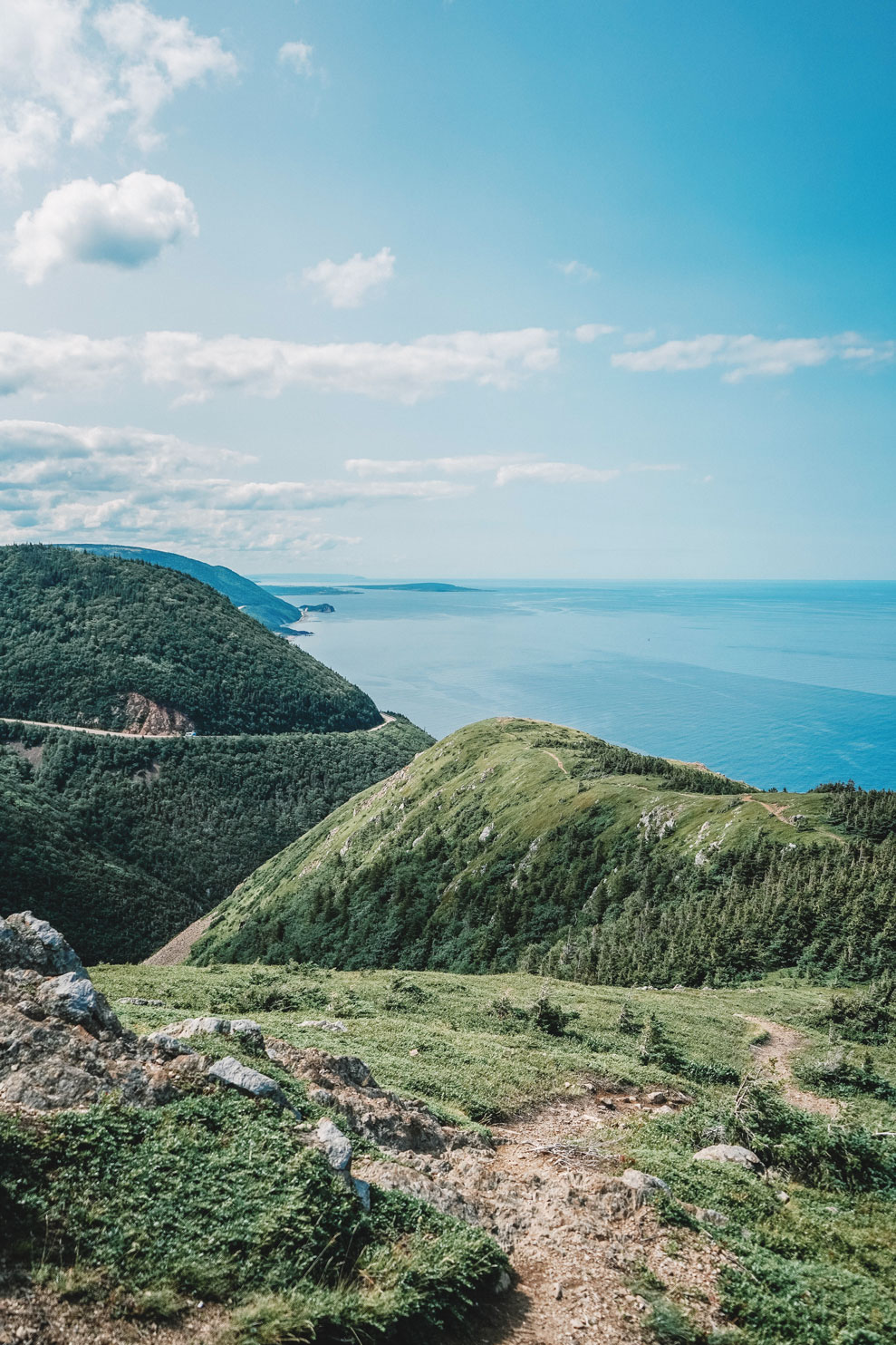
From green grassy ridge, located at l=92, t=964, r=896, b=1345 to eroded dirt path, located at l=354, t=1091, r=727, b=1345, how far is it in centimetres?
33

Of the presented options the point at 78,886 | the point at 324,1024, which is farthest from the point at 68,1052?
the point at 78,886

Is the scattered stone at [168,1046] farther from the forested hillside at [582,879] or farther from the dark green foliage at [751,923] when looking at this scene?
the forested hillside at [582,879]

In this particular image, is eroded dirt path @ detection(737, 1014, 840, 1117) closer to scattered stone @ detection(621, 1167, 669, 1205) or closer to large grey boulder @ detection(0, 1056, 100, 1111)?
scattered stone @ detection(621, 1167, 669, 1205)

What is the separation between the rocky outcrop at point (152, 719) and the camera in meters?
175

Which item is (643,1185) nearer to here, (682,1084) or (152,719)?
(682,1084)

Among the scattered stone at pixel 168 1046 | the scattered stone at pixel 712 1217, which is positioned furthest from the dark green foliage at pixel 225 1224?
the scattered stone at pixel 712 1217

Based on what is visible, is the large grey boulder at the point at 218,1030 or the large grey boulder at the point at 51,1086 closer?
the large grey boulder at the point at 51,1086

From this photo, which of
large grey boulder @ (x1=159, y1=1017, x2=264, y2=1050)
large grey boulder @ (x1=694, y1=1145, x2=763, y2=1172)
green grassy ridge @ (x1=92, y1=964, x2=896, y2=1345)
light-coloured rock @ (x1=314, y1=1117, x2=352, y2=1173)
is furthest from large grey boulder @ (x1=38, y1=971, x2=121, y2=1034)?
large grey boulder @ (x1=694, y1=1145, x2=763, y2=1172)

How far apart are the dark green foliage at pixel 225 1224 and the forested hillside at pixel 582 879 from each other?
31.8 meters

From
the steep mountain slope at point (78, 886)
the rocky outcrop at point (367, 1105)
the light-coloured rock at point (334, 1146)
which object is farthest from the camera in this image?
A: the steep mountain slope at point (78, 886)

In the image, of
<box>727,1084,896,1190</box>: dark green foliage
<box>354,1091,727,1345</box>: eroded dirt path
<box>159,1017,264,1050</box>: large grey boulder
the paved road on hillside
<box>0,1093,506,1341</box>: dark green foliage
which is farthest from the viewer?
the paved road on hillside

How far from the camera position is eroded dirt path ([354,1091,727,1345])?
9.27 meters

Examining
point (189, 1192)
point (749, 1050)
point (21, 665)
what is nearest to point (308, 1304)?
point (189, 1192)

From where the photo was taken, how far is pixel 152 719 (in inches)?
6988
